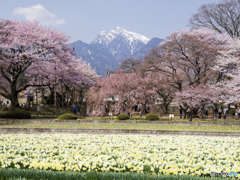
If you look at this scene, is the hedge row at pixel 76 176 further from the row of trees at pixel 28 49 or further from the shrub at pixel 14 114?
the row of trees at pixel 28 49

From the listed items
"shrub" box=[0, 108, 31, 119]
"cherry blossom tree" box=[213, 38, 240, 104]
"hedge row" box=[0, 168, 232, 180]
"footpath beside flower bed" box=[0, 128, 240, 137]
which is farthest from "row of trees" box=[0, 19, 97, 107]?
"hedge row" box=[0, 168, 232, 180]

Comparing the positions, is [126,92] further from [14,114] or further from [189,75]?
[14,114]

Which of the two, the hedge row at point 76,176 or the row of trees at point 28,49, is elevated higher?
the row of trees at point 28,49

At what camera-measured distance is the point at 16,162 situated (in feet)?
A: 23.1

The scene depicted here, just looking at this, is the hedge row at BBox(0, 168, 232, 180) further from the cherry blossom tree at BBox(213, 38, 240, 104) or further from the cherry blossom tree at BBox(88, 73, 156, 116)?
the cherry blossom tree at BBox(88, 73, 156, 116)

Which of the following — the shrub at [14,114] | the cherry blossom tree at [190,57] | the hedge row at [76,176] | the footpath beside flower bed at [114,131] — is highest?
the cherry blossom tree at [190,57]

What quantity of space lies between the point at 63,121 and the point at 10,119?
17.6ft

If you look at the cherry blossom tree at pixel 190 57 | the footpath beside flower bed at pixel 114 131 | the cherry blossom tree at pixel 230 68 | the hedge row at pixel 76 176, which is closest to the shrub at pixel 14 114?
the footpath beside flower bed at pixel 114 131

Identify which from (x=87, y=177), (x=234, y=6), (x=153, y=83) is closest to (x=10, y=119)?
(x=153, y=83)

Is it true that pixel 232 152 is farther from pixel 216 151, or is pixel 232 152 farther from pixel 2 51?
pixel 2 51

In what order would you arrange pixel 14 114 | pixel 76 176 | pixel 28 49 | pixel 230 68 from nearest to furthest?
pixel 76 176
pixel 14 114
pixel 230 68
pixel 28 49

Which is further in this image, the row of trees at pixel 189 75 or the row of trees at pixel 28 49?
the row of trees at pixel 28 49

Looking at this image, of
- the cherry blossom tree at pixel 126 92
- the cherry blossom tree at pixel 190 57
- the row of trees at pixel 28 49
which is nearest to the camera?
the cherry blossom tree at pixel 190 57

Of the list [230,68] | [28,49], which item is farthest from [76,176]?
[28,49]
